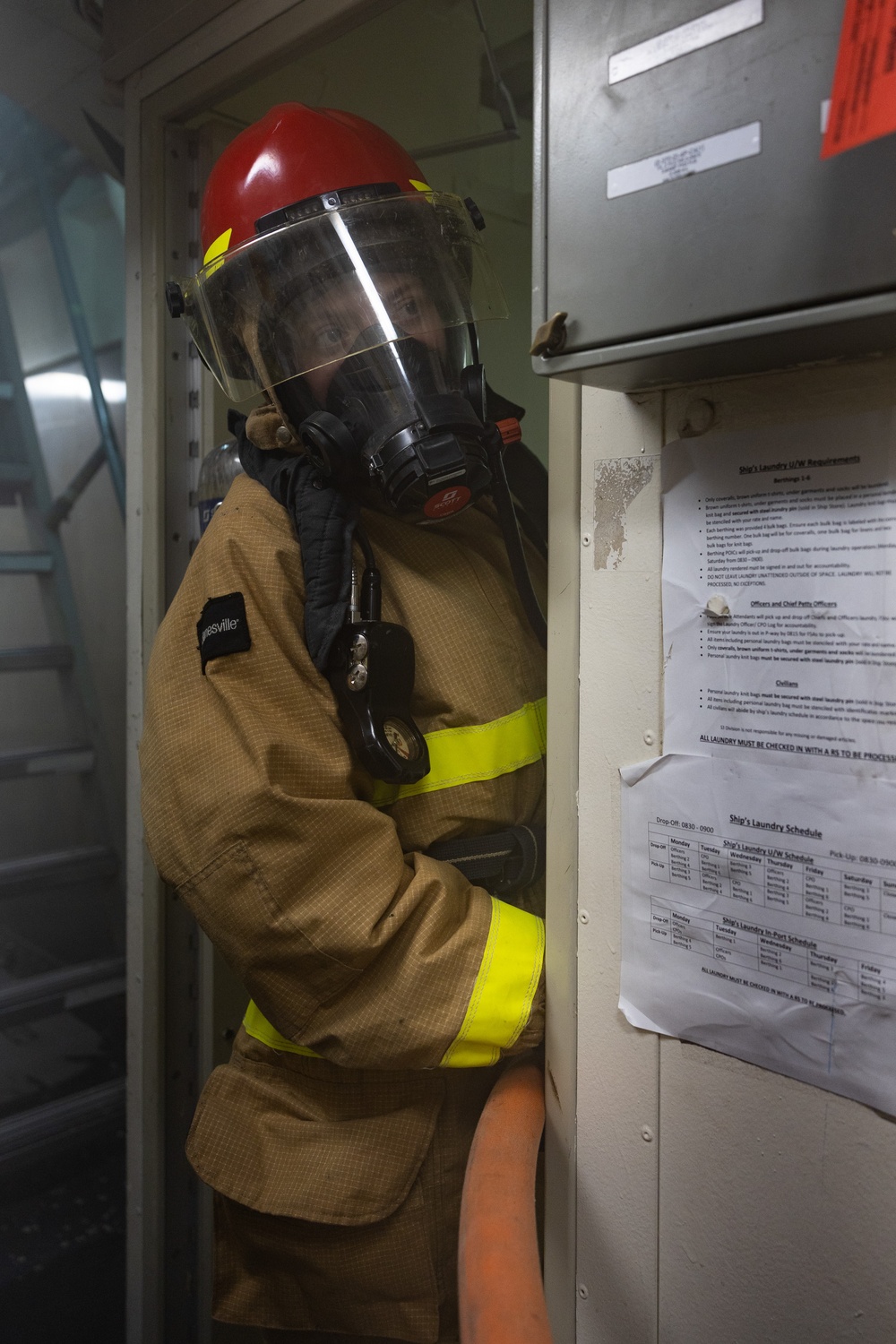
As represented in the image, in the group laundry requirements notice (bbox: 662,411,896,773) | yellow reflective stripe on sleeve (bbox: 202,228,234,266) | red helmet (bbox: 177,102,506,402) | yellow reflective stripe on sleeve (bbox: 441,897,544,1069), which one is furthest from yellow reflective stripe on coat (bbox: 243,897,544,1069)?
yellow reflective stripe on sleeve (bbox: 202,228,234,266)

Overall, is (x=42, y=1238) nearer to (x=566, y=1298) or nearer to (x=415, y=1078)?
(x=415, y=1078)

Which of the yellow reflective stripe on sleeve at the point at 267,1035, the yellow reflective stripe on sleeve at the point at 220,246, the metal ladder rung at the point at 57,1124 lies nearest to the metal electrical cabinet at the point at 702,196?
the yellow reflective stripe on sleeve at the point at 220,246

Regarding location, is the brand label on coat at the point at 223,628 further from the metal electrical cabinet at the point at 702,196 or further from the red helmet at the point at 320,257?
the metal electrical cabinet at the point at 702,196

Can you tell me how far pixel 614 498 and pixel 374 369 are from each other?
1.33 feet

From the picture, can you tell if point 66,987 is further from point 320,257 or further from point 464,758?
point 320,257

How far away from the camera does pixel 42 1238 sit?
2.14m

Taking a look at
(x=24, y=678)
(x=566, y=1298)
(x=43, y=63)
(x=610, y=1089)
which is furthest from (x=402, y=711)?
(x=43, y=63)

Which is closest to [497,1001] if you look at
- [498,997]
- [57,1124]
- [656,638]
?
[498,997]

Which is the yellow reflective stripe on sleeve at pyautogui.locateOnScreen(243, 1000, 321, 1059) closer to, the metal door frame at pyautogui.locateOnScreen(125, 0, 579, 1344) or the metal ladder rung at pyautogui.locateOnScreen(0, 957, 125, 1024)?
the metal door frame at pyautogui.locateOnScreen(125, 0, 579, 1344)

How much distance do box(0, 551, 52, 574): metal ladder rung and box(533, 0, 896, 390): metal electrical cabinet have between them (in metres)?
1.91

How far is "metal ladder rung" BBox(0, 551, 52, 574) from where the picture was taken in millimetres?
2217

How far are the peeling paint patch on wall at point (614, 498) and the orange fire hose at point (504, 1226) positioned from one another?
0.61m

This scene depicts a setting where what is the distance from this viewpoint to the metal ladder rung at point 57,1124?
7.00ft

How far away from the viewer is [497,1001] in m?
0.98
